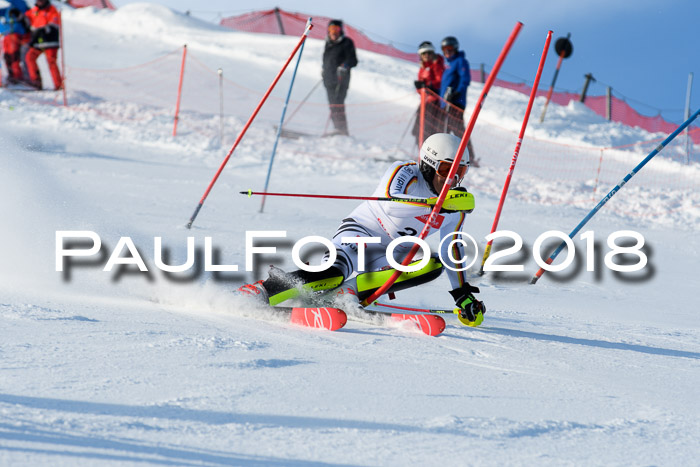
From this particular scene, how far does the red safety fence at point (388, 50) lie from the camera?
22.6 metres

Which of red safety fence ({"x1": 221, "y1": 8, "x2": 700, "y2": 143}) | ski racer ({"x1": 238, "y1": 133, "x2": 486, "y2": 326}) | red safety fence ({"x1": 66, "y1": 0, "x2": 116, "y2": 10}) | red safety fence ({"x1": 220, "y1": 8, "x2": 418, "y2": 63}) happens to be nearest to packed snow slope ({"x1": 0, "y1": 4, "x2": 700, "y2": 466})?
ski racer ({"x1": 238, "y1": 133, "x2": 486, "y2": 326})

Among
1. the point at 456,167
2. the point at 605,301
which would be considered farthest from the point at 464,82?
the point at 456,167

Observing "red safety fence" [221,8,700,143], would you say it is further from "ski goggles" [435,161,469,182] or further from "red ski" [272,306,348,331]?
"red ski" [272,306,348,331]

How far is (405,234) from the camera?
475 cm

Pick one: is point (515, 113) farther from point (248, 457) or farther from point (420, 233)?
point (248, 457)

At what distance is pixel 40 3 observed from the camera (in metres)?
13.7

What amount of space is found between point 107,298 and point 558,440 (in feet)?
9.63

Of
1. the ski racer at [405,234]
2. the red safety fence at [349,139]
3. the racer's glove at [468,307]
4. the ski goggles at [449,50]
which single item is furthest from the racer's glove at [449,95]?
the racer's glove at [468,307]

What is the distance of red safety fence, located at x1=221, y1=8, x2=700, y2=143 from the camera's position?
2262cm

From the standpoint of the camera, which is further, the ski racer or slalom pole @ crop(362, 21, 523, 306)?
the ski racer

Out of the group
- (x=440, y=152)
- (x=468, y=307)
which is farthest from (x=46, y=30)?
(x=468, y=307)

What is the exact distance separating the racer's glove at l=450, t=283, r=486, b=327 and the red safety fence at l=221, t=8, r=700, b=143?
18.2m

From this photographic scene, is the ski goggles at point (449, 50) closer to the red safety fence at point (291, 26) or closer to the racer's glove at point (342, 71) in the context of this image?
the racer's glove at point (342, 71)

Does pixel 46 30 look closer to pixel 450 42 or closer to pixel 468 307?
pixel 450 42
